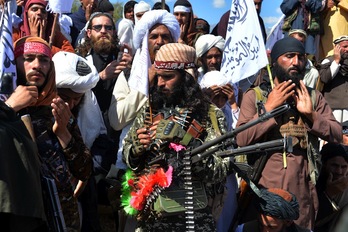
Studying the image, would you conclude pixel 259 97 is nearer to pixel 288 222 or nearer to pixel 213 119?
pixel 213 119

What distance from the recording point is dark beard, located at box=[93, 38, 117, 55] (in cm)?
695

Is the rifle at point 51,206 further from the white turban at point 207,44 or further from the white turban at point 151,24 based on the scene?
the white turban at point 207,44

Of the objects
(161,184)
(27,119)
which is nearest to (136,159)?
(161,184)

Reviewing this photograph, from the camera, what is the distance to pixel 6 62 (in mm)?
4945

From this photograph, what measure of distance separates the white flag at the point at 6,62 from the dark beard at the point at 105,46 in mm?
1670

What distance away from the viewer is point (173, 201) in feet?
16.8

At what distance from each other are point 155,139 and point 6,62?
1.09 m

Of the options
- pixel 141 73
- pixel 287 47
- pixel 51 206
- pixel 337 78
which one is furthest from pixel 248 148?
pixel 337 78

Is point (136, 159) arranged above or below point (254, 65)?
below

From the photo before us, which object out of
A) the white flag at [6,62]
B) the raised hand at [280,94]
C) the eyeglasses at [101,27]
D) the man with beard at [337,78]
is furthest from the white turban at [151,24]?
the man with beard at [337,78]

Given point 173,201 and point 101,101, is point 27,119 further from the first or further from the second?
point 101,101

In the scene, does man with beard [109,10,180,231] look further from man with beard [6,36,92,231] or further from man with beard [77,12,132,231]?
man with beard [6,36,92,231]

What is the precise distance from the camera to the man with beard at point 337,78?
8.89m

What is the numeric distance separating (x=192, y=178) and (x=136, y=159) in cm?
41
